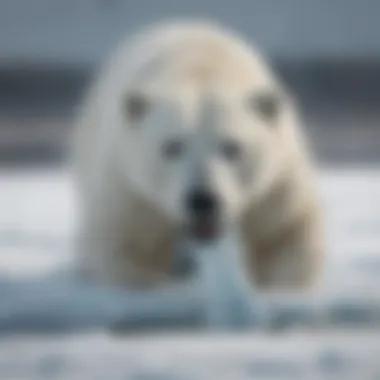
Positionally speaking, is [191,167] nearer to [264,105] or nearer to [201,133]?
[201,133]

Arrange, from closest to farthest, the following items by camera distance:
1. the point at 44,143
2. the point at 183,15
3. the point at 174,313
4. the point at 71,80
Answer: the point at 174,313 → the point at 44,143 → the point at 183,15 → the point at 71,80

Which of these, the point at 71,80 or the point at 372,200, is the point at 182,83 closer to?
the point at 372,200

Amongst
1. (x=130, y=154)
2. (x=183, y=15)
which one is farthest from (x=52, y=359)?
(x=183, y=15)

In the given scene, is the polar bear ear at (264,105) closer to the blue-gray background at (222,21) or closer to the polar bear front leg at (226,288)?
the polar bear front leg at (226,288)

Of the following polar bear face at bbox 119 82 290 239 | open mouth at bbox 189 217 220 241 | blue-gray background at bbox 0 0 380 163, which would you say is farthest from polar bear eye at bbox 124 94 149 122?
blue-gray background at bbox 0 0 380 163

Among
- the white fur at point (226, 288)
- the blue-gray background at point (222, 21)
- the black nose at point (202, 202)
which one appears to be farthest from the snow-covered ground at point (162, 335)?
the blue-gray background at point (222, 21)

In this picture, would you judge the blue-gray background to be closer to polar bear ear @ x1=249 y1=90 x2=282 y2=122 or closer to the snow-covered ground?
the snow-covered ground
